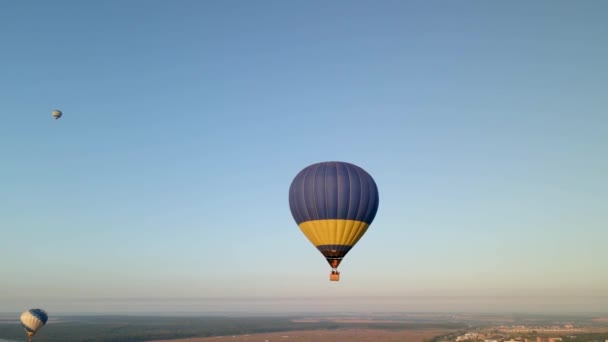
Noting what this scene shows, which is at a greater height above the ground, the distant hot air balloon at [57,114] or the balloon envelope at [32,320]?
the distant hot air balloon at [57,114]

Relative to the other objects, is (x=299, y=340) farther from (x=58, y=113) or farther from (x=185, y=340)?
(x=58, y=113)

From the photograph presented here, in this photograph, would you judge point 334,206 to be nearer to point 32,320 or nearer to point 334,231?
point 334,231

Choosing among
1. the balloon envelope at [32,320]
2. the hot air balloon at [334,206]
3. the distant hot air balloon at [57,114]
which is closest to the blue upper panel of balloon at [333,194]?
the hot air balloon at [334,206]

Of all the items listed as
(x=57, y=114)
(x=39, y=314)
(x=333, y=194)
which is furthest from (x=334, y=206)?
(x=39, y=314)

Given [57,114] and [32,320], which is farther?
[32,320]

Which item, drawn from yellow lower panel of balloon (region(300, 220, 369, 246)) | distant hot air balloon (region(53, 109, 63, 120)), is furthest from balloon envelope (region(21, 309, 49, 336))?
yellow lower panel of balloon (region(300, 220, 369, 246))

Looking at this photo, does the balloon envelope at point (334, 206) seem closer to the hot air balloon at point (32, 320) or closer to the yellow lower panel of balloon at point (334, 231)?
the yellow lower panel of balloon at point (334, 231)

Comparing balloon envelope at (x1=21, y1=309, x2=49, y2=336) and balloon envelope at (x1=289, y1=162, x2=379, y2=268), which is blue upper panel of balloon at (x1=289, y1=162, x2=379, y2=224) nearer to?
balloon envelope at (x1=289, y1=162, x2=379, y2=268)

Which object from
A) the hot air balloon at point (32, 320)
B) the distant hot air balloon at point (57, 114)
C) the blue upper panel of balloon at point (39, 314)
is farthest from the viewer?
the blue upper panel of balloon at point (39, 314)
